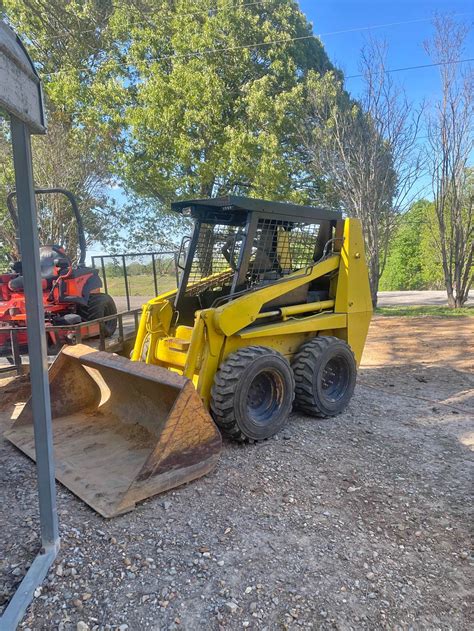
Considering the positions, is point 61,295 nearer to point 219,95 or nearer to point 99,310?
point 99,310

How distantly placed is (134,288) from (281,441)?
9.45 meters

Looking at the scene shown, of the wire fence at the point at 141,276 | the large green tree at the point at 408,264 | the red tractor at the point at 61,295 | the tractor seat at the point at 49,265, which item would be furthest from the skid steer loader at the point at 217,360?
the large green tree at the point at 408,264

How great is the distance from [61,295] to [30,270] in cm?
483

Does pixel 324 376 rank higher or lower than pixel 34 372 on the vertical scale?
lower

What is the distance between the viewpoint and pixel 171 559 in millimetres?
2305

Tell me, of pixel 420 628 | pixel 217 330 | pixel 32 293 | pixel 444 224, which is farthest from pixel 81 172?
pixel 420 628

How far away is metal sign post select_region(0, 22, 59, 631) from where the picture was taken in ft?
5.83

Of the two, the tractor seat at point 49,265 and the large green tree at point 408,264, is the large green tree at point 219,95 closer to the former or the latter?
the tractor seat at point 49,265

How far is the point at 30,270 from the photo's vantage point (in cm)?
206

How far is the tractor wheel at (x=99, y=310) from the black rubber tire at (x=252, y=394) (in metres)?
3.73

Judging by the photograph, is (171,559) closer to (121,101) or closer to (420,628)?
(420,628)

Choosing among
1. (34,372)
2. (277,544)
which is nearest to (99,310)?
(34,372)

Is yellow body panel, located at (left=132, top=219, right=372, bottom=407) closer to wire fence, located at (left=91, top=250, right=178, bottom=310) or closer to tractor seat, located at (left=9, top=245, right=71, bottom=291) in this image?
tractor seat, located at (left=9, top=245, right=71, bottom=291)

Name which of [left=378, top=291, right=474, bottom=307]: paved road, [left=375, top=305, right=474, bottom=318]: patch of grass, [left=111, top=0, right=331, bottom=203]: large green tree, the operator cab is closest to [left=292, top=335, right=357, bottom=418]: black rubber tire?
the operator cab
